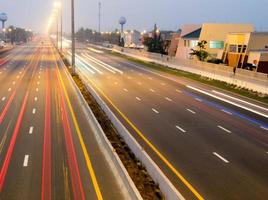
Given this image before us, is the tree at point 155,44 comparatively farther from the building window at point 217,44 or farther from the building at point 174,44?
the building window at point 217,44

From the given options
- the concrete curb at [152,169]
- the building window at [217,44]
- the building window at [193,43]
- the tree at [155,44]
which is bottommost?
the tree at [155,44]

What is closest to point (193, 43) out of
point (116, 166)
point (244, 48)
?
point (244, 48)

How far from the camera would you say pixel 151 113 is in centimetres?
3312

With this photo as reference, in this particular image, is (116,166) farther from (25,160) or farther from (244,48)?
→ (244,48)

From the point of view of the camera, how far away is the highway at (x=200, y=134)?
717 inches

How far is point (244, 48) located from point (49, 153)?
2106 inches

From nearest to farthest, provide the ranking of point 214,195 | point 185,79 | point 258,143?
point 214,195 < point 258,143 < point 185,79

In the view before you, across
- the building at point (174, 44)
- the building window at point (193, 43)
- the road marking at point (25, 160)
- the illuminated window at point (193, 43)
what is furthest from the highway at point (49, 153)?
the building at point (174, 44)

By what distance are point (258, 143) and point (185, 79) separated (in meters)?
32.9

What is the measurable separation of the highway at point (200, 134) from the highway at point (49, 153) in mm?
3233

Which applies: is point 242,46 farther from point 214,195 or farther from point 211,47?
point 214,195

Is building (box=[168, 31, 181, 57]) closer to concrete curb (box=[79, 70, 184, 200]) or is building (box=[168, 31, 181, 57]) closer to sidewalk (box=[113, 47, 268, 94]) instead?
sidewalk (box=[113, 47, 268, 94])

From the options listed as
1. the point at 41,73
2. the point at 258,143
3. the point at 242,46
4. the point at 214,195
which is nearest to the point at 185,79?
the point at 242,46

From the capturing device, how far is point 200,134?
2670cm
